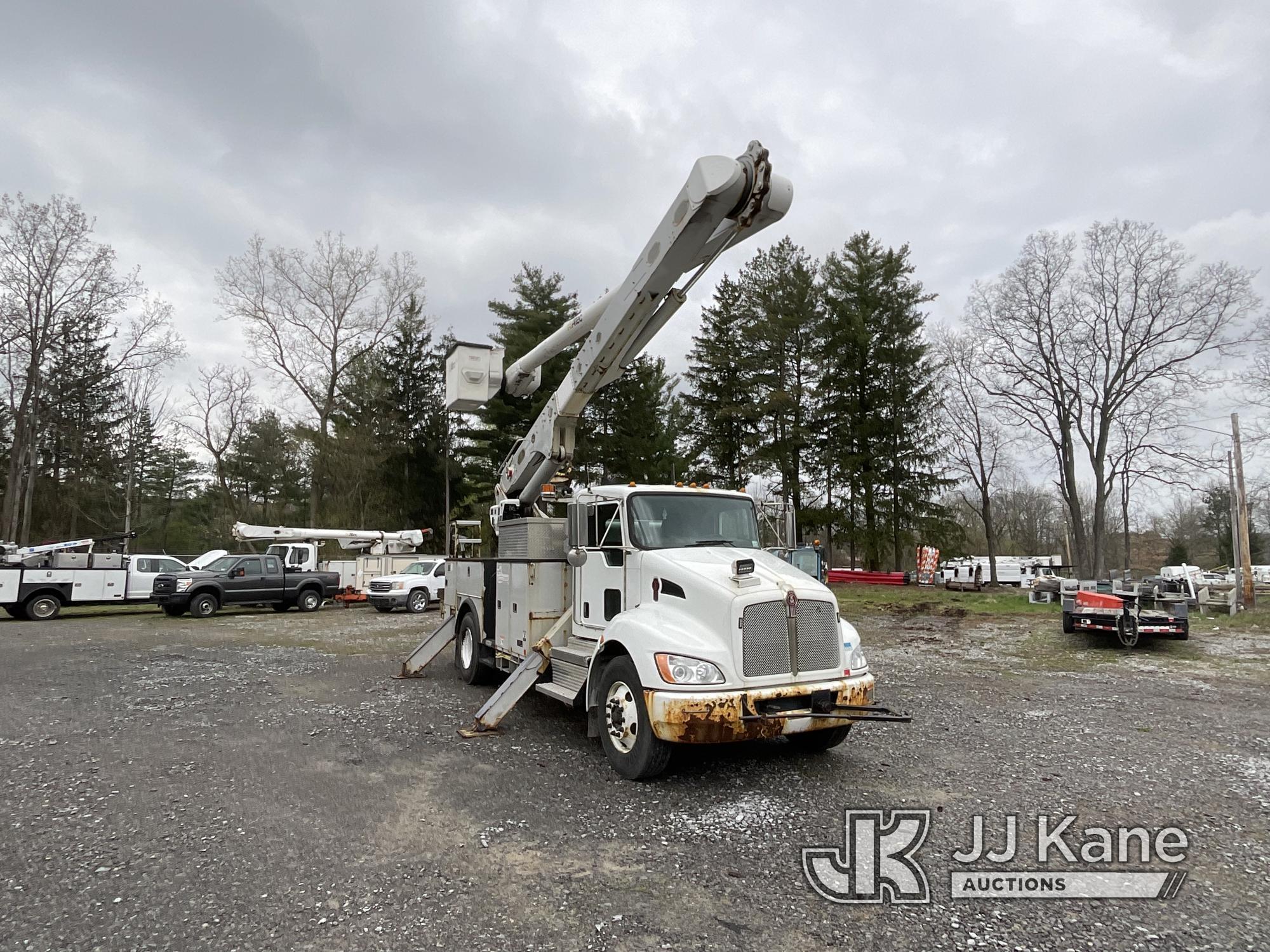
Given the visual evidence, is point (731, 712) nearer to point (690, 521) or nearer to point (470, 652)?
point (690, 521)

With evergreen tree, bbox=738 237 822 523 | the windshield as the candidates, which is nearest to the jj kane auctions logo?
the windshield

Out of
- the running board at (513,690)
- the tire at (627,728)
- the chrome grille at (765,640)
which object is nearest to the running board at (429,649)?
the running board at (513,690)

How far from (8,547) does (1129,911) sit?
2448 centimetres

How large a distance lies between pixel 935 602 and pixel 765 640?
19.2m

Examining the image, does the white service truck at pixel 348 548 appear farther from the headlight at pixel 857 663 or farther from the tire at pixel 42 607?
the headlight at pixel 857 663

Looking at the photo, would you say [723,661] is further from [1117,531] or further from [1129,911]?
[1117,531]

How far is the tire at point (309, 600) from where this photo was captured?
70.2ft

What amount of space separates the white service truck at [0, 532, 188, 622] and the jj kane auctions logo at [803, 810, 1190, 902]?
20658 mm

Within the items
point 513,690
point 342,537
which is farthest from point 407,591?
point 513,690

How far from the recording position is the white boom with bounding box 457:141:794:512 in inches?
225

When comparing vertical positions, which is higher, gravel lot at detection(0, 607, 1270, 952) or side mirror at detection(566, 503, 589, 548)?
side mirror at detection(566, 503, 589, 548)

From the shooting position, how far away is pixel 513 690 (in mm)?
6855

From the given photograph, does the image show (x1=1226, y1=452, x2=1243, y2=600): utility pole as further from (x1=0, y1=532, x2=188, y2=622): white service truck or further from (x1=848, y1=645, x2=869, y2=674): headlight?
(x1=0, y1=532, x2=188, y2=622): white service truck

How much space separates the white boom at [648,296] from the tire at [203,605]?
13.6 metres
